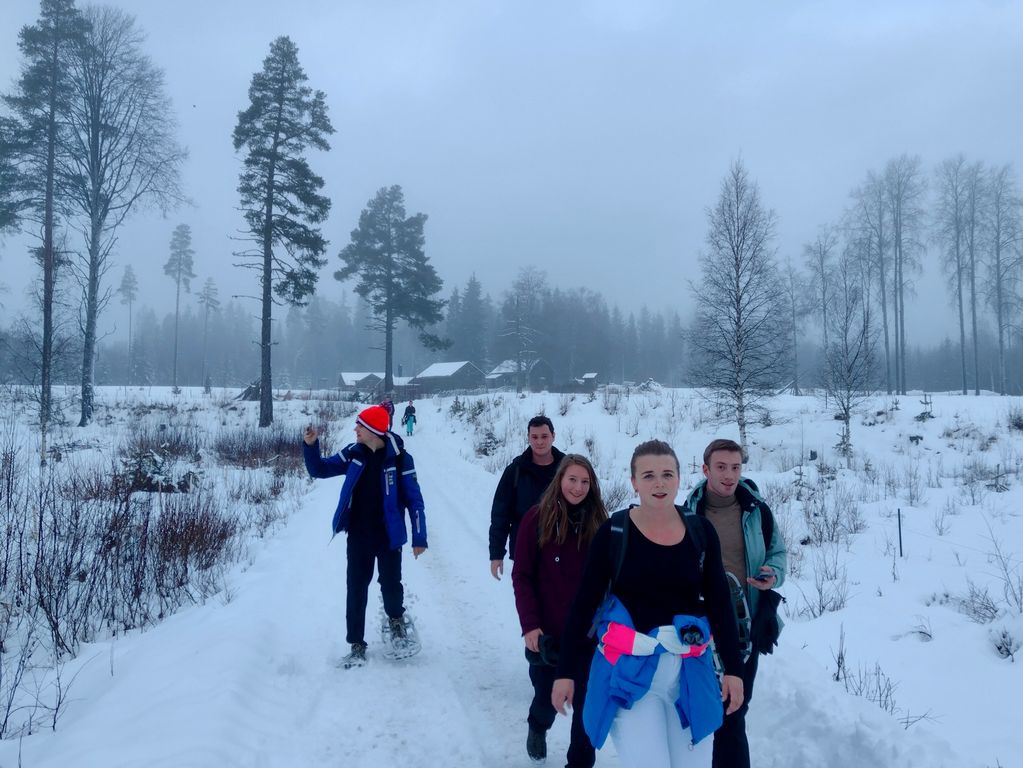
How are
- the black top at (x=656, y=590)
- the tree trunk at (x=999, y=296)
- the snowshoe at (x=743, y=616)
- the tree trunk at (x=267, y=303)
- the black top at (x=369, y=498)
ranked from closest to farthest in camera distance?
the black top at (x=656, y=590), the snowshoe at (x=743, y=616), the black top at (x=369, y=498), the tree trunk at (x=267, y=303), the tree trunk at (x=999, y=296)

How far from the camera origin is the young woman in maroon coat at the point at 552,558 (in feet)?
11.1

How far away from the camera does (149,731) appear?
3203mm

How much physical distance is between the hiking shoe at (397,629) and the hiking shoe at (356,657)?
9.8 inches

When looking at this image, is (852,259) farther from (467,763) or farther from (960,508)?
(467,763)

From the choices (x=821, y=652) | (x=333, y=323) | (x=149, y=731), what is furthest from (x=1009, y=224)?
(x=333, y=323)

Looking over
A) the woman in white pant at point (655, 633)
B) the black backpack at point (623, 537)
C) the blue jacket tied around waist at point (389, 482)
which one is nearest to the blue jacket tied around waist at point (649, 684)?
the woman in white pant at point (655, 633)

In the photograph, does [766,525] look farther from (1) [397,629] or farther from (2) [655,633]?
(1) [397,629]

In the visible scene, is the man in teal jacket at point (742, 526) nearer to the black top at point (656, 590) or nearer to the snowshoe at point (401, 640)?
the black top at point (656, 590)

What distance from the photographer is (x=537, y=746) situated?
3.38m

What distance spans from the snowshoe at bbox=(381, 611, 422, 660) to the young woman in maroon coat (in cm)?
151

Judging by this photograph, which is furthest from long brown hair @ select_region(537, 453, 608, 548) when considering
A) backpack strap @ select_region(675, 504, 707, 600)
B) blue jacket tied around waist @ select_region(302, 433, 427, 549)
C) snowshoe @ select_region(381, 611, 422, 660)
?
snowshoe @ select_region(381, 611, 422, 660)

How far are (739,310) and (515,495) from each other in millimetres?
12776

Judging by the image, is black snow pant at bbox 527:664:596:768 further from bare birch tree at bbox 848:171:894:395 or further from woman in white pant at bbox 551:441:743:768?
bare birch tree at bbox 848:171:894:395

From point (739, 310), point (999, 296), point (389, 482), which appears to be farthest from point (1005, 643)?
point (999, 296)
